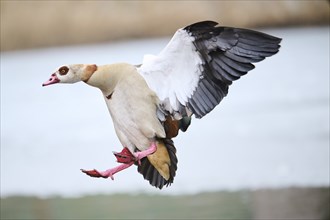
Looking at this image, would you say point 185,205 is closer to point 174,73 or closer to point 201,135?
point 201,135

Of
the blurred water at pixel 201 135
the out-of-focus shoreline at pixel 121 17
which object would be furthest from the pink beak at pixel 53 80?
the out-of-focus shoreline at pixel 121 17

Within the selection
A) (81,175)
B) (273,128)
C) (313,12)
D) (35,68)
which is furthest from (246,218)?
(313,12)

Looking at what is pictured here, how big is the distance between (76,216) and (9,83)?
182 inches

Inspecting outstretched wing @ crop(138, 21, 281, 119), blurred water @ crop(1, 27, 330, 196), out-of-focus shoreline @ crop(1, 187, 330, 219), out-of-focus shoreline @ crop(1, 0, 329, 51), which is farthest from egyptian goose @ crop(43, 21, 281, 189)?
out-of-focus shoreline @ crop(1, 0, 329, 51)

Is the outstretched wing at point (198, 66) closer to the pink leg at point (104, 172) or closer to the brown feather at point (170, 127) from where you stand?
the brown feather at point (170, 127)

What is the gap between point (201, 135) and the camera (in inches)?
269

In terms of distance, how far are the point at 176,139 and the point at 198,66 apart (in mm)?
4115

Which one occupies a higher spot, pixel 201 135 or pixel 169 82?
pixel 169 82

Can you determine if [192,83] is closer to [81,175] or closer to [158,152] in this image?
[158,152]

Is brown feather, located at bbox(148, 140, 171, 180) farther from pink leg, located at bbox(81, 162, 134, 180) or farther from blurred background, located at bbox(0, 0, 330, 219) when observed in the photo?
blurred background, located at bbox(0, 0, 330, 219)

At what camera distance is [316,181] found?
5.15 meters

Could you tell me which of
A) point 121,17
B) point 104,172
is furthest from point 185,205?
point 121,17

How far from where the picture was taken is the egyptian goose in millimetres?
2549

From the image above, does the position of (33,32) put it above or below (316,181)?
below
